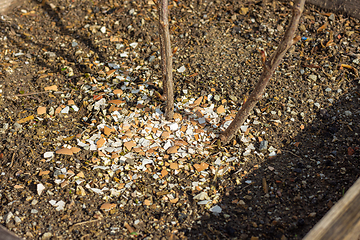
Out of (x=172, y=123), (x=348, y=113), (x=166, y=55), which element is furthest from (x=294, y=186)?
(x=166, y=55)

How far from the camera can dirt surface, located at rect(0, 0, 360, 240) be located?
220 cm

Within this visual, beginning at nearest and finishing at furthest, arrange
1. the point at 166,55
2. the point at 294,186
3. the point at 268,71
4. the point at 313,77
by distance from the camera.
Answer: the point at 268,71, the point at 294,186, the point at 166,55, the point at 313,77

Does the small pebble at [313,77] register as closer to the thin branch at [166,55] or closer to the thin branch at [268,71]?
the thin branch at [268,71]

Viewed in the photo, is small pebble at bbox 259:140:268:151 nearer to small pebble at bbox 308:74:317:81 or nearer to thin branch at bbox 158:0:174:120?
thin branch at bbox 158:0:174:120

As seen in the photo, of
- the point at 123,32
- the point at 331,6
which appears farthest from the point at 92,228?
the point at 331,6

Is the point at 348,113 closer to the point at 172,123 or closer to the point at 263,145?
the point at 263,145

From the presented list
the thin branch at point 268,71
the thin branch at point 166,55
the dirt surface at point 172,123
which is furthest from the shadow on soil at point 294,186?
the thin branch at point 166,55

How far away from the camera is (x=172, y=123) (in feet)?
9.23

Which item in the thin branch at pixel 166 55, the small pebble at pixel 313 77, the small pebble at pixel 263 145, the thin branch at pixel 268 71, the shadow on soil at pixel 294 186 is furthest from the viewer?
the small pebble at pixel 313 77

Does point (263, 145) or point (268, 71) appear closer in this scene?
point (268, 71)

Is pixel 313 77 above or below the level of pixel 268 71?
above

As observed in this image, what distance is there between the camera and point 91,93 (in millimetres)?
3004

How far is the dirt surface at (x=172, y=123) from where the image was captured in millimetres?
2203

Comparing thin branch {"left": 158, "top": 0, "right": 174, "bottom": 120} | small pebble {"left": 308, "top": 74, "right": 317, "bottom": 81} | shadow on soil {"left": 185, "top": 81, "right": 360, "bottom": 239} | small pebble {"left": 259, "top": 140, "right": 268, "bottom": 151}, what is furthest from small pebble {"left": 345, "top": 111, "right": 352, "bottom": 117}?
thin branch {"left": 158, "top": 0, "right": 174, "bottom": 120}
